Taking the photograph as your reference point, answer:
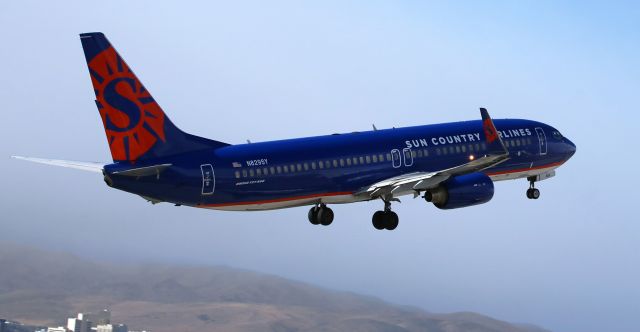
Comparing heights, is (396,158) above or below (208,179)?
above

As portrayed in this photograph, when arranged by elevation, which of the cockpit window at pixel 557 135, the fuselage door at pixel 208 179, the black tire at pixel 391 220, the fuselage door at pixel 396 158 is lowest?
the black tire at pixel 391 220

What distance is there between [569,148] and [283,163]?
25172 millimetres

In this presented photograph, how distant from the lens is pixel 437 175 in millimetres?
62469

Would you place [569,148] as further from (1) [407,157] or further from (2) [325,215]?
(2) [325,215]

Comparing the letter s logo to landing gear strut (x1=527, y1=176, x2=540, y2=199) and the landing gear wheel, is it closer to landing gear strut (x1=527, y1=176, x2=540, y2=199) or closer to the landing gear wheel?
the landing gear wheel

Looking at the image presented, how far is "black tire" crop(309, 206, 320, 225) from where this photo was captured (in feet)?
221

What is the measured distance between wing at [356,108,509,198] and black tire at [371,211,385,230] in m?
2.33

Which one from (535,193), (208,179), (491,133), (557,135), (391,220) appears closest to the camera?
(208,179)

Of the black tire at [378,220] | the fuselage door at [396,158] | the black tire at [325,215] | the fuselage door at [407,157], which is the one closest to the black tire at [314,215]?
the black tire at [325,215]

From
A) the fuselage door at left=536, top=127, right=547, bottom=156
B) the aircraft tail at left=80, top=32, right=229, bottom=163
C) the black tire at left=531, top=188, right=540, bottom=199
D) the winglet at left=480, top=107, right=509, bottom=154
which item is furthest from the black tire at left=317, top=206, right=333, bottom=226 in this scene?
the fuselage door at left=536, top=127, right=547, bottom=156

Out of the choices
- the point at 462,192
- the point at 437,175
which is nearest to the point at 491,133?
the point at 462,192

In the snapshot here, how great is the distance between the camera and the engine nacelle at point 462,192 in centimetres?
6319

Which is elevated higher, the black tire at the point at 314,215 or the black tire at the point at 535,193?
the black tire at the point at 535,193

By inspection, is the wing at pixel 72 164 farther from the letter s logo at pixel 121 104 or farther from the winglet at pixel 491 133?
the winglet at pixel 491 133
